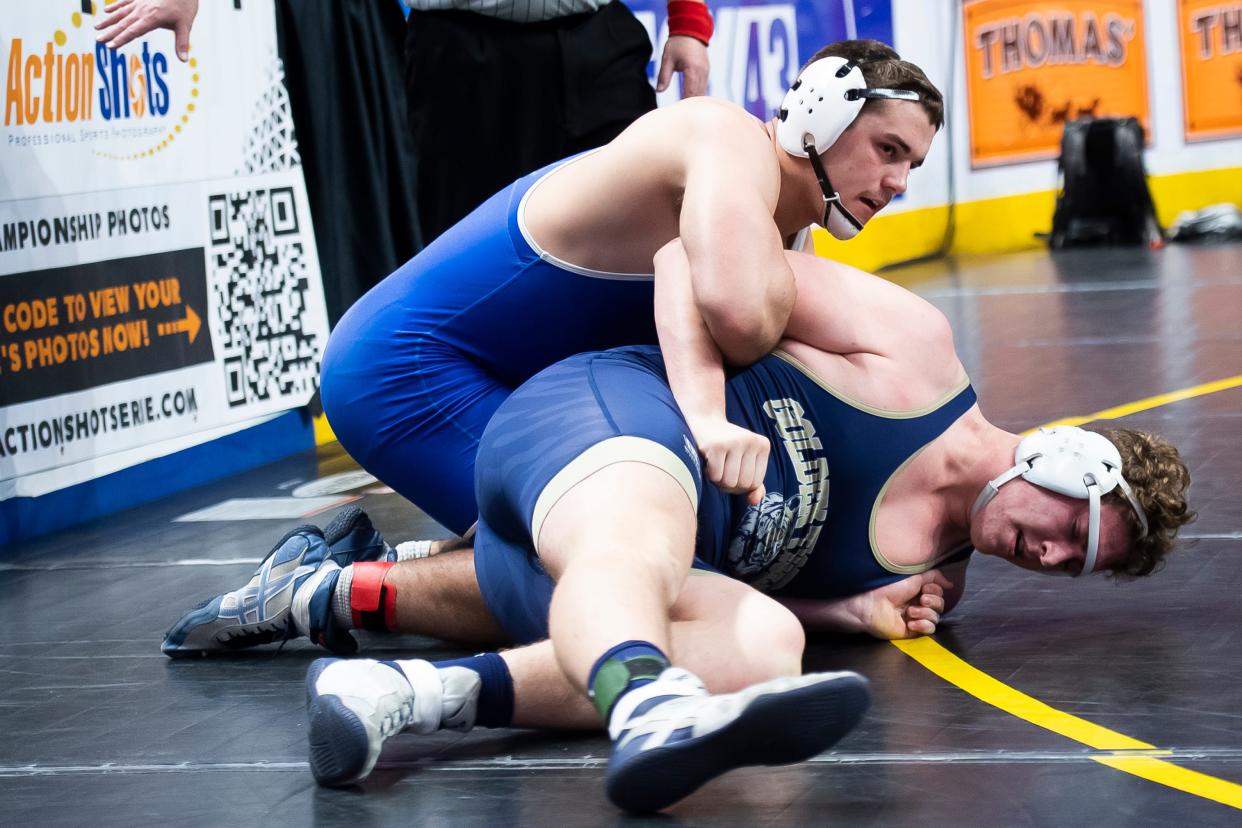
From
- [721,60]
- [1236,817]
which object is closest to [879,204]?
[1236,817]

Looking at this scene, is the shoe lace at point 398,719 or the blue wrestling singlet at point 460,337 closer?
the shoe lace at point 398,719

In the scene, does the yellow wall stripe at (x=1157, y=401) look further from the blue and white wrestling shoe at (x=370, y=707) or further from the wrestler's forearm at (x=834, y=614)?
the blue and white wrestling shoe at (x=370, y=707)

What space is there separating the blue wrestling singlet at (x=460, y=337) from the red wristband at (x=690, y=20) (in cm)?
126

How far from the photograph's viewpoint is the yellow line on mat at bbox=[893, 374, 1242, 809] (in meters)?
2.03

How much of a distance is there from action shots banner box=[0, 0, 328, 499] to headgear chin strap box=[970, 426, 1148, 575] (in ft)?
8.98

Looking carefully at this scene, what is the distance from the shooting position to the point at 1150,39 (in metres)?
11.2

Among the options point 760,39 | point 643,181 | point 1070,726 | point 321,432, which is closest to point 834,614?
point 1070,726

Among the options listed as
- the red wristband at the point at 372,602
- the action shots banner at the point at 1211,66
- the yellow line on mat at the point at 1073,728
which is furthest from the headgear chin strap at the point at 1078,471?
the action shots banner at the point at 1211,66

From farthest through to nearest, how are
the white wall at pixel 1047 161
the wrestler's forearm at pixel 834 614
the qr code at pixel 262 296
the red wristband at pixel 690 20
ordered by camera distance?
the white wall at pixel 1047 161, the qr code at pixel 262 296, the red wristband at pixel 690 20, the wrestler's forearm at pixel 834 614

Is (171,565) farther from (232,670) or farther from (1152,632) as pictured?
(1152,632)

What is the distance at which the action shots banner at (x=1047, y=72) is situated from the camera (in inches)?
436

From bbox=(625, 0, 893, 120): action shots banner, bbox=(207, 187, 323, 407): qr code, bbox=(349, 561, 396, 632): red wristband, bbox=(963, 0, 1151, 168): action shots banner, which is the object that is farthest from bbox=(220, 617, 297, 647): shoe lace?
bbox=(963, 0, 1151, 168): action shots banner

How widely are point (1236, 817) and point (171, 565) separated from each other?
2.62 m

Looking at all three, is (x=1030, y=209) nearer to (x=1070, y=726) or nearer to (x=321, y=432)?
(x=321, y=432)
